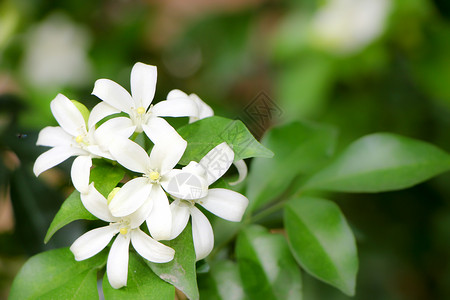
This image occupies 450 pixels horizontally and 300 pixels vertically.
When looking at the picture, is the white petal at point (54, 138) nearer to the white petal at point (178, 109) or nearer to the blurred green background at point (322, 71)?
the white petal at point (178, 109)

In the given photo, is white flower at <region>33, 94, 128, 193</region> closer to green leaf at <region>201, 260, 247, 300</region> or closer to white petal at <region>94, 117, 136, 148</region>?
white petal at <region>94, 117, 136, 148</region>

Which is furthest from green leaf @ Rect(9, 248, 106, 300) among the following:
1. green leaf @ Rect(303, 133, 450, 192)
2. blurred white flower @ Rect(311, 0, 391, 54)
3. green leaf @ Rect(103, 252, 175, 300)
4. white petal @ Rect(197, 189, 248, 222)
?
blurred white flower @ Rect(311, 0, 391, 54)

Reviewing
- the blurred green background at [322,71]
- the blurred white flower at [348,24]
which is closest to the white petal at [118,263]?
the blurred green background at [322,71]

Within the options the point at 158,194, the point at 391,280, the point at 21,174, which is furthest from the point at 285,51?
the point at 158,194

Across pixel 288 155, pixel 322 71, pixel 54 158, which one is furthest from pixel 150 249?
pixel 322 71

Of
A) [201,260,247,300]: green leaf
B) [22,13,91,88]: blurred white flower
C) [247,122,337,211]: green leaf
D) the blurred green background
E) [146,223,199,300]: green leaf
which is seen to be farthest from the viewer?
[22,13,91,88]: blurred white flower

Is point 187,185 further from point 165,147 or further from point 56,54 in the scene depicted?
point 56,54
